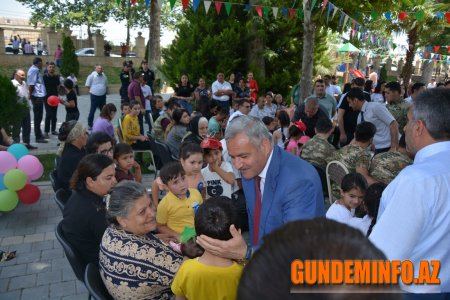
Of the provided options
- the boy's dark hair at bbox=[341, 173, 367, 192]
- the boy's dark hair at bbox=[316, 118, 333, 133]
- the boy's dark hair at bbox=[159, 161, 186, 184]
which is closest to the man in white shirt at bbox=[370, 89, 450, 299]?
the boy's dark hair at bbox=[341, 173, 367, 192]

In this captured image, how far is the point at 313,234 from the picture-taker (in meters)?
0.76

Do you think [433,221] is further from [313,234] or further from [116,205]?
[116,205]

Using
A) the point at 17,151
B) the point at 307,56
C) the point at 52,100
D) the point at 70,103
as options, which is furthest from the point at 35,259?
the point at 307,56

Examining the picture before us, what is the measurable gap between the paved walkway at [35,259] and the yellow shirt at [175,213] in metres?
1.06

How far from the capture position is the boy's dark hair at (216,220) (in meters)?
1.90

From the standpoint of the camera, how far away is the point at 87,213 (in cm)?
273

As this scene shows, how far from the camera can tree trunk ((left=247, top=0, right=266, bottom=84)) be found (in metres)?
14.0

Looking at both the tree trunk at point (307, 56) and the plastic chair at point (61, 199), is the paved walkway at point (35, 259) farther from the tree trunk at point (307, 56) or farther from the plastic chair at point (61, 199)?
the tree trunk at point (307, 56)

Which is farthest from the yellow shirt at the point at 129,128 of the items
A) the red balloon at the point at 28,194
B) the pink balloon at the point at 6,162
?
the pink balloon at the point at 6,162

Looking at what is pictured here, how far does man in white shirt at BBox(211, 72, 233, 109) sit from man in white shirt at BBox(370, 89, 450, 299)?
8823mm

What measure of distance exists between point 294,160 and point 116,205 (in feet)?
3.71

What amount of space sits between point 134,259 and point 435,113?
1723 mm

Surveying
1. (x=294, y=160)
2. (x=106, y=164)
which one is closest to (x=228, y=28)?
(x=106, y=164)

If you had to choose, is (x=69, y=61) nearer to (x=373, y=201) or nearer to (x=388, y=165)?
(x=388, y=165)
